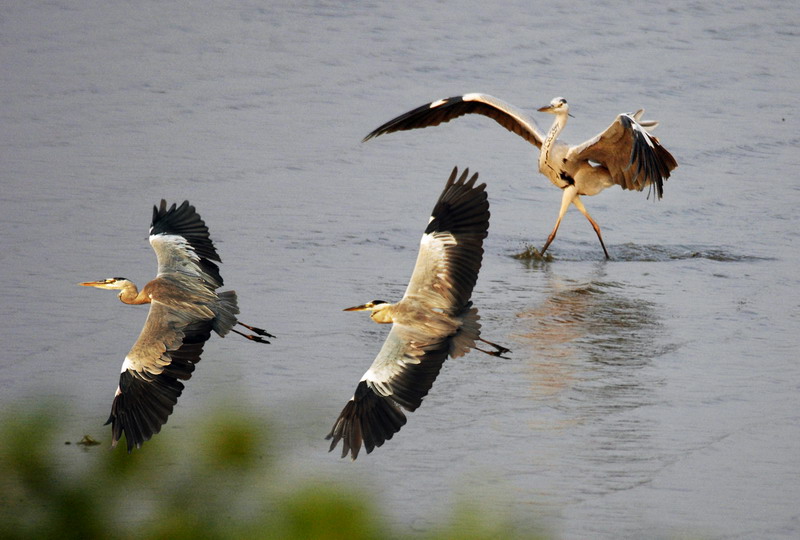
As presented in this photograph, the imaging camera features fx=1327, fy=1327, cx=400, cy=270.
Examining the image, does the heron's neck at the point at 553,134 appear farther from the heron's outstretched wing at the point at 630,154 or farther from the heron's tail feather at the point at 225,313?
the heron's tail feather at the point at 225,313

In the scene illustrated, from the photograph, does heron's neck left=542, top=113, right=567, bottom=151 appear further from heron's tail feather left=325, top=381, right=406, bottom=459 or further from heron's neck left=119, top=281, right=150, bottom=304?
heron's tail feather left=325, top=381, right=406, bottom=459

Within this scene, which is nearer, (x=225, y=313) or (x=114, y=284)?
(x=225, y=313)

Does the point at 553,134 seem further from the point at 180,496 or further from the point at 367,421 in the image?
the point at 180,496

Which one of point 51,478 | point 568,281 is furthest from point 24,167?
point 51,478

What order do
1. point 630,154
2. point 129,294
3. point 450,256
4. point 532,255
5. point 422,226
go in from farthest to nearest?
point 422,226 → point 532,255 → point 630,154 → point 129,294 → point 450,256

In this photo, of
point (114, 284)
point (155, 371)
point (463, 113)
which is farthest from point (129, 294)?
point (463, 113)

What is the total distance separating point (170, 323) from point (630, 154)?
4.58 m

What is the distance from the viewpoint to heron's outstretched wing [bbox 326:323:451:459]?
226 inches

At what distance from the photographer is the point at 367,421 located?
5777mm

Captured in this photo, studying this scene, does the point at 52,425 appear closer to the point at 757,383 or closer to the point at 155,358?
the point at 155,358

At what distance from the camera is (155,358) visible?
625 cm

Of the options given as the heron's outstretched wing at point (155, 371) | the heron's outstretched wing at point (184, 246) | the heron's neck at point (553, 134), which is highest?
the heron's neck at point (553, 134)

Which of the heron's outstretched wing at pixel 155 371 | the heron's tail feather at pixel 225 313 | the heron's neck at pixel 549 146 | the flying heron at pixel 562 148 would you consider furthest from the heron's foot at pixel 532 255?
the heron's outstretched wing at pixel 155 371

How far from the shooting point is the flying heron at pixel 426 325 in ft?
19.0
